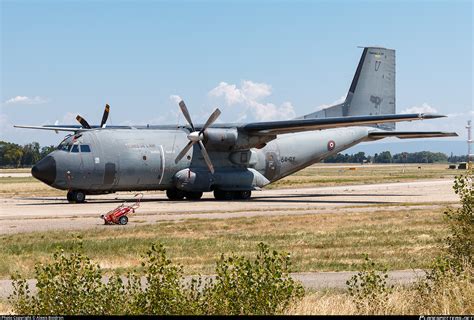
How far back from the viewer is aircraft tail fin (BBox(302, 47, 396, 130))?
174ft

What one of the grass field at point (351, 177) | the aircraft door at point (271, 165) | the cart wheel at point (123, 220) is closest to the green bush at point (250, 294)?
the cart wheel at point (123, 220)

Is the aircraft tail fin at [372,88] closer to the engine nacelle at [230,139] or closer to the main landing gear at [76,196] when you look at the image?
the engine nacelle at [230,139]

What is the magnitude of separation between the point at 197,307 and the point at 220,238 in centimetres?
1419

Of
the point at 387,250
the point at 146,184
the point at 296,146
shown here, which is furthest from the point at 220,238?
the point at 296,146

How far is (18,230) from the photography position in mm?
28625

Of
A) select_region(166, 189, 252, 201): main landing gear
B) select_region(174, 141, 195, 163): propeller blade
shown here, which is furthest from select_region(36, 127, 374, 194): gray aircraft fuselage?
select_region(166, 189, 252, 201): main landing gear

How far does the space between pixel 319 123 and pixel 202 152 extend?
Answer: 680cm

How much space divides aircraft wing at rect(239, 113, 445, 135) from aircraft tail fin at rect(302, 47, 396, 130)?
789cm

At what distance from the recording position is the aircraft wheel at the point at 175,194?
4542 cm

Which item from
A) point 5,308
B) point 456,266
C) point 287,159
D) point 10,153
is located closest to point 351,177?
point 287,159

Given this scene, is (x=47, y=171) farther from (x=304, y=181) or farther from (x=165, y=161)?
(x=304, y=181)

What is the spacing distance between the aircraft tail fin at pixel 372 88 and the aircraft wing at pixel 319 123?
7.89 metres

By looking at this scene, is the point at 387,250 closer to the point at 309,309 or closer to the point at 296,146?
the point at 309,309

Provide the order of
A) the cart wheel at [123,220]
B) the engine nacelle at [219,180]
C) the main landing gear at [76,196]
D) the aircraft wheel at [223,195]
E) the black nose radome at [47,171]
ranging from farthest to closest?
the aircraft wheel at [223,195], the engine nacelle at [219,180], the main landing gear at [76,196], the black nose radome at [47,171], the cart wheel at [123,220]
